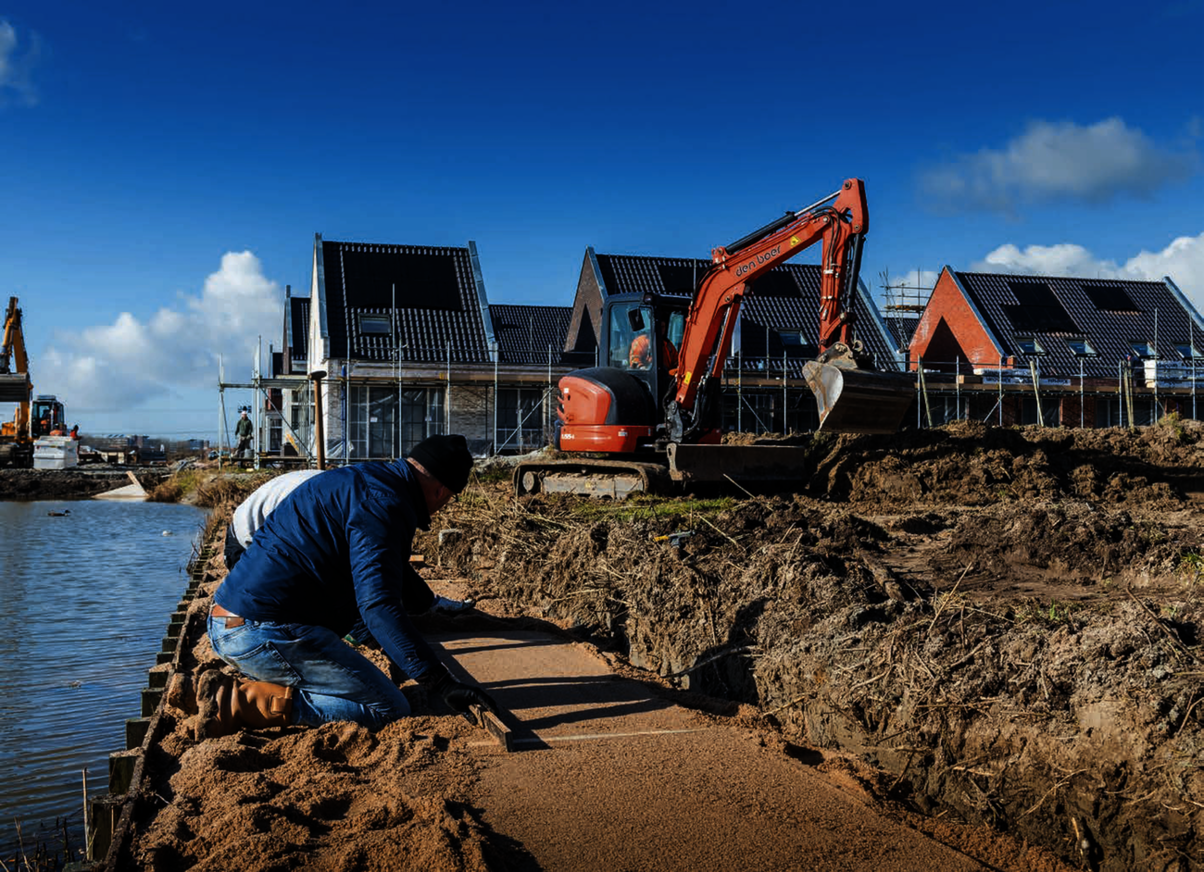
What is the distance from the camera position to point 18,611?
35.6ft

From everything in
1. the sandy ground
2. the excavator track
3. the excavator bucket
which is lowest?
the sandy ground

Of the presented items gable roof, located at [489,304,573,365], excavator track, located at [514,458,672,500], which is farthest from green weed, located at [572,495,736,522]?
gable roof, located at [489,304,573,365]

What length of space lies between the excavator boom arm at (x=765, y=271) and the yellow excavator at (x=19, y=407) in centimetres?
2810

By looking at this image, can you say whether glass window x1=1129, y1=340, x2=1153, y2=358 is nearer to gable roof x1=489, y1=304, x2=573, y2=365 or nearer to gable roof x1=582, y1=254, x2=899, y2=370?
gable roof x1=582, y1=254, x2=899, y2=370

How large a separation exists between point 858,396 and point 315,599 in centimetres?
827

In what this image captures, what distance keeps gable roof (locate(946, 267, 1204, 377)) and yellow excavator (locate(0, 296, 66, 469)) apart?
30.3 meters

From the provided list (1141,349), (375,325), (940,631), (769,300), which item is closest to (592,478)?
(940,631)

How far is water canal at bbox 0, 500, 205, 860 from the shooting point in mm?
5664

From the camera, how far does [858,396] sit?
11484 millimetres

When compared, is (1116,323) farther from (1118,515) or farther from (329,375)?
(1118,515)

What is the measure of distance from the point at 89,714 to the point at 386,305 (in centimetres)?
2002

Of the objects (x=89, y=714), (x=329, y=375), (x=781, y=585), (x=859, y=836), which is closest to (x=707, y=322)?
(x=781, y=585)

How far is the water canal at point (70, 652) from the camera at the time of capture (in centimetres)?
566

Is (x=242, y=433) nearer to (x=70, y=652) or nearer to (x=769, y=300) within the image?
(x=769, y=300)
